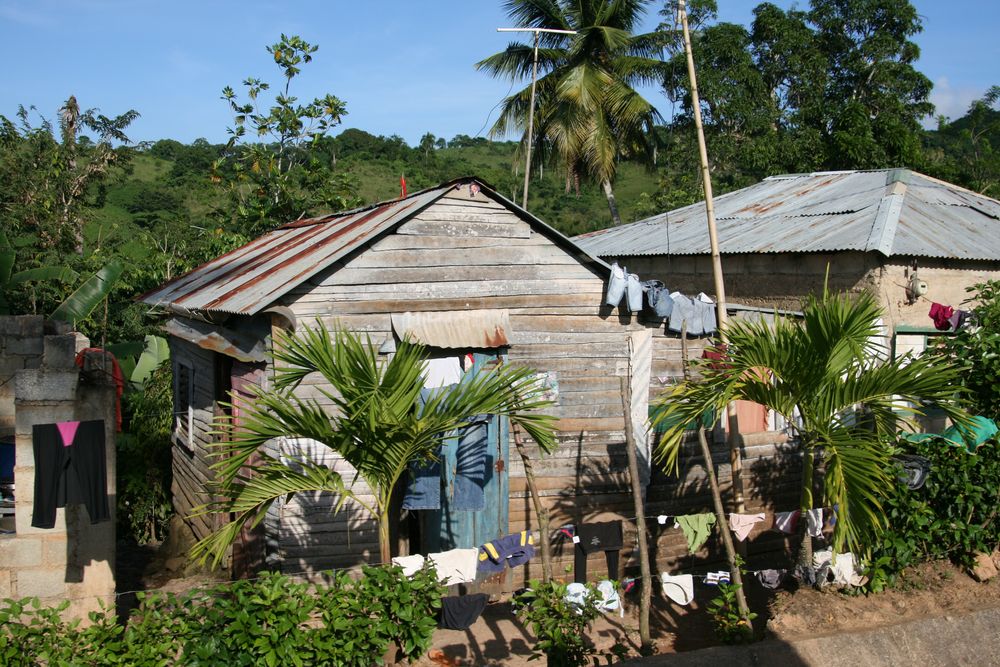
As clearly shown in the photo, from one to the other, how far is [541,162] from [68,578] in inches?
760

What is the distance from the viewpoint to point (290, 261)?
27.9 ft

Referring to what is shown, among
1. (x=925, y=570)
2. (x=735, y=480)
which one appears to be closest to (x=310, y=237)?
(x=735, y=480)

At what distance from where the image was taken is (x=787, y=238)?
11.0m

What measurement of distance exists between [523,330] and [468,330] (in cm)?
64

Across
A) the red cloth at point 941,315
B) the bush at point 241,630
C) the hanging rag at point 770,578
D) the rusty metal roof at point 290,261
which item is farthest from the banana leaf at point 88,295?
the red cloth at point 941,315

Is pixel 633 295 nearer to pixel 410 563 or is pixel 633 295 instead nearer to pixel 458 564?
pixel 458 564

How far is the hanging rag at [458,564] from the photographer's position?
21.1 ft

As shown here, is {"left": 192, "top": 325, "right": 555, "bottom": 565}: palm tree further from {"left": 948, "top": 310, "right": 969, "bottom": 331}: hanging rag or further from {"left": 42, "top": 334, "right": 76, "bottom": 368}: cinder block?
{"left": 948, "top": 310, "right": 969, "bottom": 331}: hanging rag

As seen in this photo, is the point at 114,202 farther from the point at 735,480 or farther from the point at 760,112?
the point at 735,480

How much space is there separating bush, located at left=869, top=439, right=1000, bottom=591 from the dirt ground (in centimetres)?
17

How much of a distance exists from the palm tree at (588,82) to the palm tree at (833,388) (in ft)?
54.1

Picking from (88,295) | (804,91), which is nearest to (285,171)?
(88,295)

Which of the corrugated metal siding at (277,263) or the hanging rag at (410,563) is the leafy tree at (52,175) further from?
the hanging rag at (410,563)

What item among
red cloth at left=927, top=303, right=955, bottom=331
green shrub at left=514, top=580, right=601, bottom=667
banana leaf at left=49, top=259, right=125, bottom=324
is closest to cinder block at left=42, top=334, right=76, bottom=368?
green shrub at left=514, top=580, right=601, bottom=667
